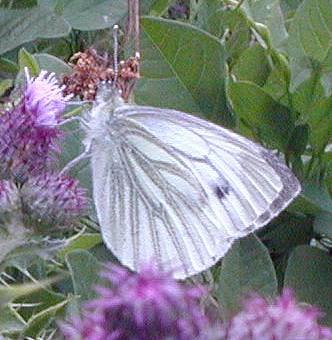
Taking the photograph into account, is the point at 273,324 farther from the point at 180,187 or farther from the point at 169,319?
the point at 180,187

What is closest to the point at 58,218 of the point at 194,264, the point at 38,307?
the point at 38,307

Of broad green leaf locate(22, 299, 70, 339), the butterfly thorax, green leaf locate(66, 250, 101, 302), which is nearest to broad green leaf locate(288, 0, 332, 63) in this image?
the butterfly thorax

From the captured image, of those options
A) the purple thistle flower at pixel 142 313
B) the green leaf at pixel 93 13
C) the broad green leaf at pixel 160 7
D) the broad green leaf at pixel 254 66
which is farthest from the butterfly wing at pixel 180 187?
the purple thistle flower at pixel 142 313

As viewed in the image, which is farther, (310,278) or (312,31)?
(312,31)

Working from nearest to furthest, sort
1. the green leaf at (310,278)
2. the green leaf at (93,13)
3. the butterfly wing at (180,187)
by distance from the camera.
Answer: the green leaf at (310,278)
the butterfly wing at (180,187)
the green leaf at (93,13)

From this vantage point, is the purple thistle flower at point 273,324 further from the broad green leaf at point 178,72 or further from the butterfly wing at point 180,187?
the broad green leaf at point 178,72

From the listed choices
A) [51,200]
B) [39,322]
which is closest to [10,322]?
[39,322]

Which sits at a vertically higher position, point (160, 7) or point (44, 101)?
point (44, 101)
